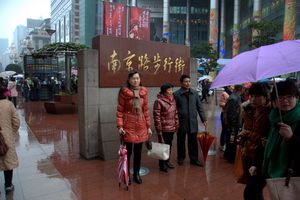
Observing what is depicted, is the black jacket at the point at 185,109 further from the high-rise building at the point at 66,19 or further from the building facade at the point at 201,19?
the high-rise building at the point at 66,19

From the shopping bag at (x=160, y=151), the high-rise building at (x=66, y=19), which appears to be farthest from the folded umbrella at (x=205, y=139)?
the high-rise building at (x=66, y=19)

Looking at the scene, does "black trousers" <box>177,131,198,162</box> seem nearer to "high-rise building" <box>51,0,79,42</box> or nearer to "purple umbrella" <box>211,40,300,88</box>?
"purple umbrella" <box>211,40,300,88</box>

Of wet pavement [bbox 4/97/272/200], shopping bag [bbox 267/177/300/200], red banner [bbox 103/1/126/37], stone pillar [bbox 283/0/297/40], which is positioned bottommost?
wet pavement [bbox 4/97/272/200]

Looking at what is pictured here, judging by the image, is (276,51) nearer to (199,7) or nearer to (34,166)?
(34,166)

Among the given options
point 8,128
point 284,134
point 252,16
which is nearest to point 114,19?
point 8,128

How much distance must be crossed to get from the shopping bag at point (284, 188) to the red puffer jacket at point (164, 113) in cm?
281

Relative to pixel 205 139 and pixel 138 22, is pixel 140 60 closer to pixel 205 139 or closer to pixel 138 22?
pixel 205 139

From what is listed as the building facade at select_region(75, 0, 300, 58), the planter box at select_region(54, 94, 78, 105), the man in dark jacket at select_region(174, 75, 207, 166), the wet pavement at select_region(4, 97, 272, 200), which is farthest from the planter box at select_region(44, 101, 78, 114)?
the building facade at select_region(75, 0, 300, 58)

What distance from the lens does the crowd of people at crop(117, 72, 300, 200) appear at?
93.0 inches

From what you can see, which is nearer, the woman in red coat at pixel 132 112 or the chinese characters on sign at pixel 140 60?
the woman in red coat at pixel 132 112

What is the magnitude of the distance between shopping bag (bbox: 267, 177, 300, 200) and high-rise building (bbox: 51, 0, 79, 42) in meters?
87.5

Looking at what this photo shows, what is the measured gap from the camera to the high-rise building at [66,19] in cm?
9125

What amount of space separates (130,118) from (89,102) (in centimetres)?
154

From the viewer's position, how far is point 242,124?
4164 mm
